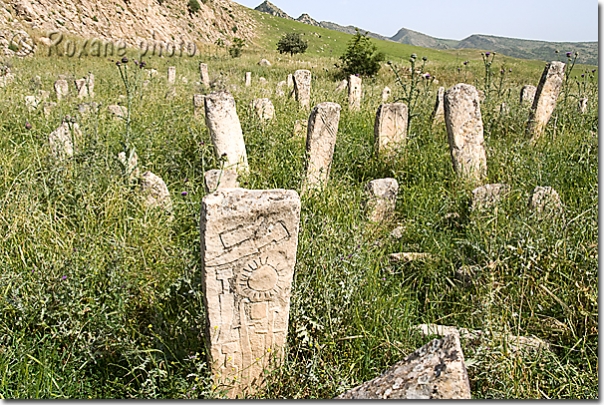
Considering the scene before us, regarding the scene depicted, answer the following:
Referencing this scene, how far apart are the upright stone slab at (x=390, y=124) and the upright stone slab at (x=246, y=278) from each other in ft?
11.9

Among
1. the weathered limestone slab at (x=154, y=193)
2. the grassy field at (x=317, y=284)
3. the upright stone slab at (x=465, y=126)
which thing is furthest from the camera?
the upright stone slab at (x=465, y=126)

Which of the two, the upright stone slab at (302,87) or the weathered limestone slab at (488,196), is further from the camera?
the upright stone slab at (302,87)

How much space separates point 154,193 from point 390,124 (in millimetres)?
2981

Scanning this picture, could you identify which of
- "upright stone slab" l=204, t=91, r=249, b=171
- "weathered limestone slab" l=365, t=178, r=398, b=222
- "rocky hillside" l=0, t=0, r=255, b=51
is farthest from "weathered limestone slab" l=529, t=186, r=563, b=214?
"rocky hillside" l=0, t=0, r=255, b=51

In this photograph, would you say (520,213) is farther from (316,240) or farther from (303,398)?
(303,398)

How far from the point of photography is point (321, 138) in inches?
193

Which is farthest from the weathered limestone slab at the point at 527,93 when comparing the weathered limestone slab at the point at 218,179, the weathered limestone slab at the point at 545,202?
the weathered limestone slab at the point at 218,179

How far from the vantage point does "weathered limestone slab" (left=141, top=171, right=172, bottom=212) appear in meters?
3.98

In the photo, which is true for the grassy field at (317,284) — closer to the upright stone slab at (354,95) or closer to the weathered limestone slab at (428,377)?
the weathered limestone slab at (428,377)

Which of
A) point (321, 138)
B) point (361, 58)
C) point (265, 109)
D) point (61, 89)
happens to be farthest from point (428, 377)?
point (361, 58)

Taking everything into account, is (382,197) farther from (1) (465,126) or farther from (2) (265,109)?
(2) (265,109)

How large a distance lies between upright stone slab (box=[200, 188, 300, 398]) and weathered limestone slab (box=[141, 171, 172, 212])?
6.23ft

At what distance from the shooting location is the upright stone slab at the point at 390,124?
564cm

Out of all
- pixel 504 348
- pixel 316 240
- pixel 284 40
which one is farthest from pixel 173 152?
pixel 284 40
